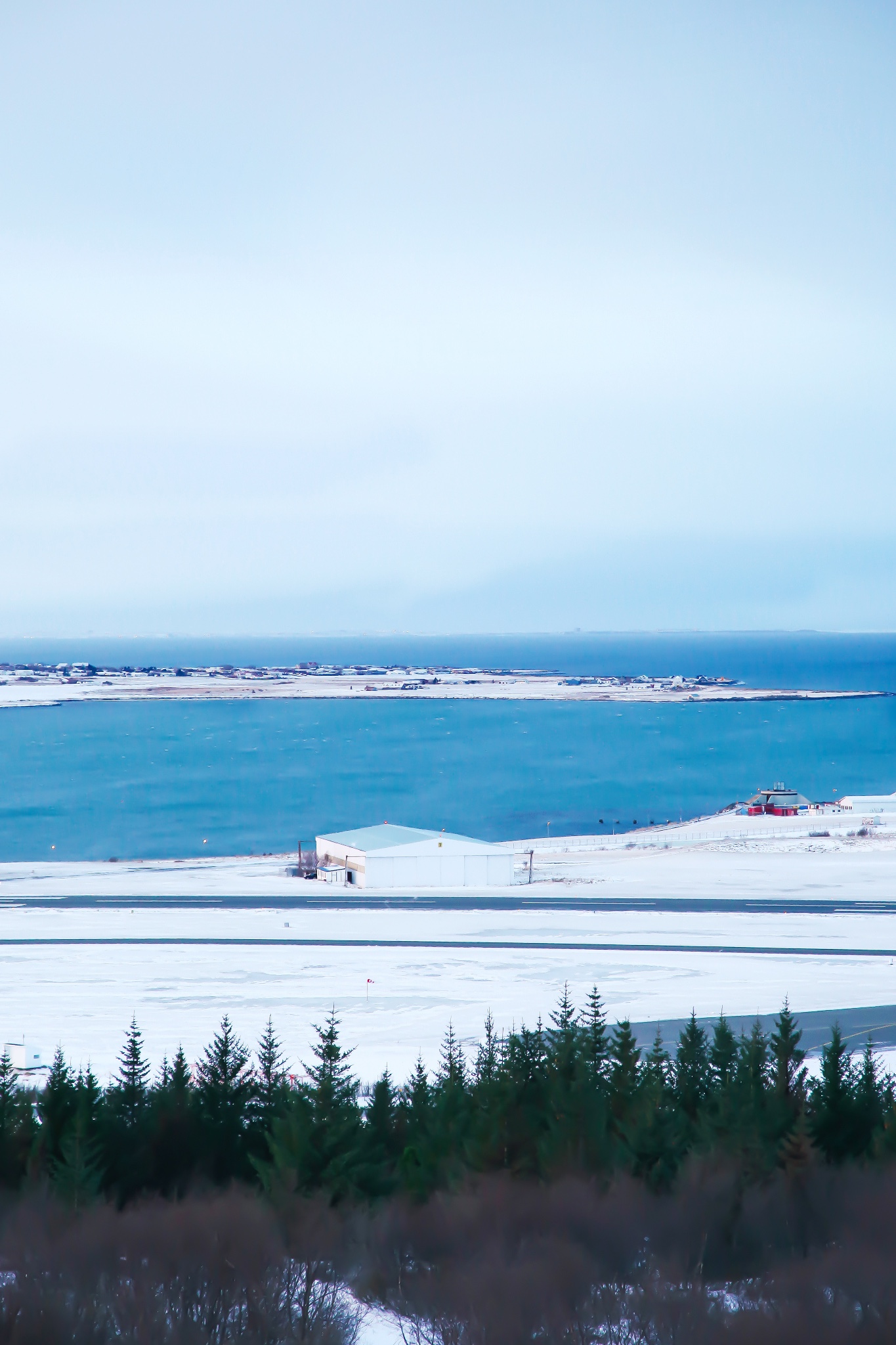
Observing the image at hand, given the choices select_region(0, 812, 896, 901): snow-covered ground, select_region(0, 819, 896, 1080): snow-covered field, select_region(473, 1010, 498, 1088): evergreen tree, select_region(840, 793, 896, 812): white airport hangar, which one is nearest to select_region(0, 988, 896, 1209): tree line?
select_region(473, 1010, 498, 1088): evergreen tree

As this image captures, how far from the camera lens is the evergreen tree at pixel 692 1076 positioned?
1741 cm

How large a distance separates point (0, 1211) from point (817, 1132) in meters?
10.7

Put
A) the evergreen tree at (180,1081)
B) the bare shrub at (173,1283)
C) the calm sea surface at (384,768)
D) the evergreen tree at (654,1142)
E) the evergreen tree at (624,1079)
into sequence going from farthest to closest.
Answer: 1. the calm sea surface at (384,768)
2. the evergreen tree at (624,1079)
3. the evergreen tree at (180,1081)
4. the evergreen tree at (654,1142)
5. the bare shrub at (173,1283)

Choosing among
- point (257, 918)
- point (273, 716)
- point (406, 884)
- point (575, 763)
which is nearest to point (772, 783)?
point (575, 763)

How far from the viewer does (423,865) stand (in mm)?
49469

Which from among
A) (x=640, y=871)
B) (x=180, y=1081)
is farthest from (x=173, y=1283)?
(x=640, y=871)

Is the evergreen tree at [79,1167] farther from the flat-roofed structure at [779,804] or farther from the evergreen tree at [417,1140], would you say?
the flat-roofed structure at [779,804]

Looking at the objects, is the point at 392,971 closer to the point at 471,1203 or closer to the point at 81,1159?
the point at 81,1159

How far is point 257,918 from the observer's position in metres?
40.6

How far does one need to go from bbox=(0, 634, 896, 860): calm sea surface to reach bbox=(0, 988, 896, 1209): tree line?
5539 cm

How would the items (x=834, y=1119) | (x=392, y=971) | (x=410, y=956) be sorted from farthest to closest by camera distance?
(x=410, y=956) → (x=392, y=971) → (x=834, y=1119)

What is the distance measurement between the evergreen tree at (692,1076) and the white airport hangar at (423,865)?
30.3 metres

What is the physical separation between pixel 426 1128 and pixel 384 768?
9526cm

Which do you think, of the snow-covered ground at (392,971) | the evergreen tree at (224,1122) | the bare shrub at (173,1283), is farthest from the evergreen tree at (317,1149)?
the snow-covered ground at (392,971)
